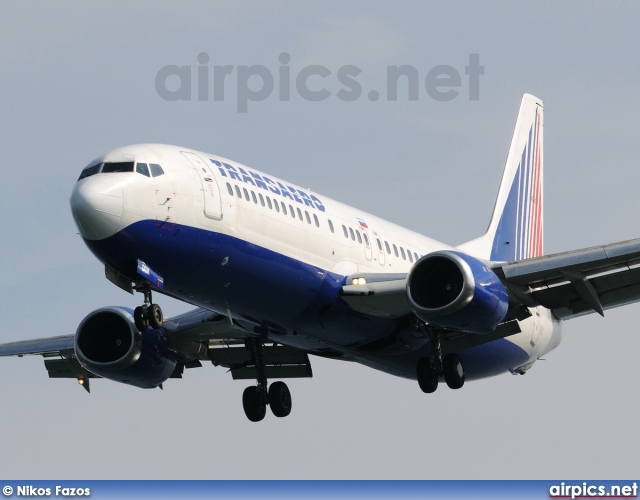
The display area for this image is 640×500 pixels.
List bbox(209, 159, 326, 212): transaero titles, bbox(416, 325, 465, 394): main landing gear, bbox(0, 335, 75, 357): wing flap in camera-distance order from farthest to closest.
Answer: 1. bbox(0, 335, 75, 357): wing flap
2. bbox(416, 325, 465, 394): main landing gear
3. bbox(209, 159, 326, 212): transaero titles

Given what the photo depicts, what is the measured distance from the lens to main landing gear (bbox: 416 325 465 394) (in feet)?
128

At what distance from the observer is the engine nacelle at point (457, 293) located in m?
35.4

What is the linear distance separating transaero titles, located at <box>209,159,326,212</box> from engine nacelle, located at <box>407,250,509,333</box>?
3.46 metres

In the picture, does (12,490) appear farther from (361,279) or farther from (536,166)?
(536,166)

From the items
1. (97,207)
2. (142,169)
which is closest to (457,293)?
(142,169)

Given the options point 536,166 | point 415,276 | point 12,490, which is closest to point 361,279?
point 415,276

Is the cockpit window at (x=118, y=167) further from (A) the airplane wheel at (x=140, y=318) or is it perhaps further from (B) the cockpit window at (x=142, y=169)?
(A) the airplane wheel at (x=140, y=318)

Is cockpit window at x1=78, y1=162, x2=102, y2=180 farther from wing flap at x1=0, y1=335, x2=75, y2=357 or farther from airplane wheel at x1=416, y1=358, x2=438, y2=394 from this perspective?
wing flap at x1=0, y1=335, x2=75, y2=357

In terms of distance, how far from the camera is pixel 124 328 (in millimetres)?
41938

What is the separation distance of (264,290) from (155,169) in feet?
13.8

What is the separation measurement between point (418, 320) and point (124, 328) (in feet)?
29.8

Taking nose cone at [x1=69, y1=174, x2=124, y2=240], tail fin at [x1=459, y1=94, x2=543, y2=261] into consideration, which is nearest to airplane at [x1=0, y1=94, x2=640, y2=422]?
nose cone at [x1=69, y1=174, x2=124, y2=240]

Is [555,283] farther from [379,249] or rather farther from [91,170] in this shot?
[91,170]

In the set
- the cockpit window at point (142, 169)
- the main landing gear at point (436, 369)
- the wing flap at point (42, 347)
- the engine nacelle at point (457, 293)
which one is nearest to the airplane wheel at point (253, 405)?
the main landing gear at point (436, 369)
